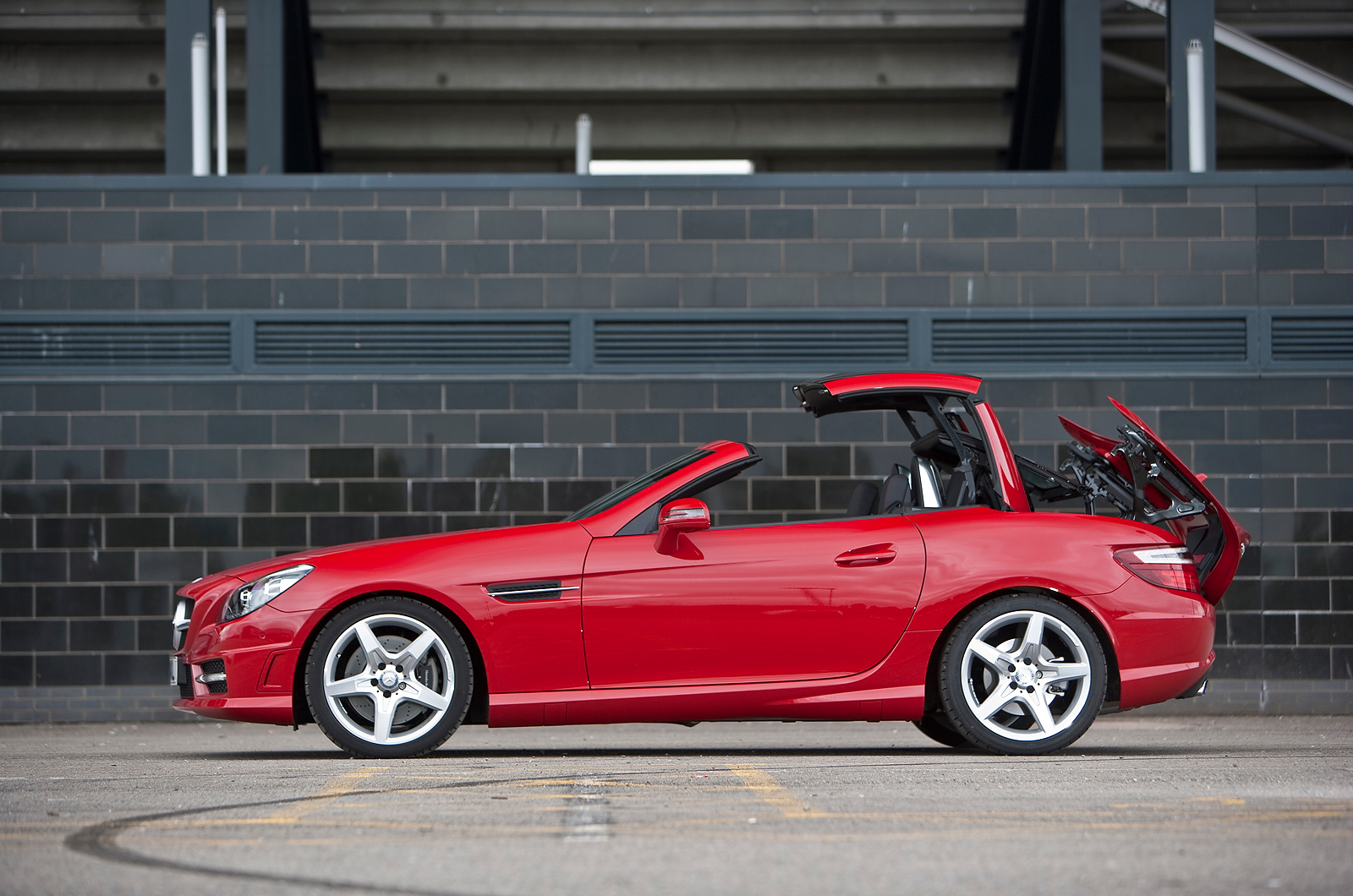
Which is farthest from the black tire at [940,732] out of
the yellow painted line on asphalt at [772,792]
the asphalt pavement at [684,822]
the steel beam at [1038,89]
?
the steel beam at [1038,89]

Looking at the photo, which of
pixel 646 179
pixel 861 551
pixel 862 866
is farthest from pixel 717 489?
pixel 862 866

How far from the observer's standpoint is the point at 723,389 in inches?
381

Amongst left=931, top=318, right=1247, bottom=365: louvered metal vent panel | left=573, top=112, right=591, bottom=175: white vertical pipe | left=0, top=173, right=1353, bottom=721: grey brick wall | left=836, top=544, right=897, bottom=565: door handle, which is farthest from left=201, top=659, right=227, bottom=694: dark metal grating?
left=573, top=112, right=591, bottom=175: white vertical pipe

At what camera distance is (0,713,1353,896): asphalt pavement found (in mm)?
3537

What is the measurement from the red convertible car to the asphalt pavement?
0.25 m

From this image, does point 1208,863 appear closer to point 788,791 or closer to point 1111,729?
point 788,791

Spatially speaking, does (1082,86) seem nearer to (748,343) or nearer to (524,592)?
(748,343)

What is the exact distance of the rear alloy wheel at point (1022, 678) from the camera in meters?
6.15

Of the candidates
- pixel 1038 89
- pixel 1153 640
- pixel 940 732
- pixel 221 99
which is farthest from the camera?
pixel 1038 89

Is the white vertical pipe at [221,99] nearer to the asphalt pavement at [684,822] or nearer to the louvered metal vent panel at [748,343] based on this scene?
the louvered metal vent panel at [748,343]

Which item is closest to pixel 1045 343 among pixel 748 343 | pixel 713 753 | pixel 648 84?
pixel 748 343

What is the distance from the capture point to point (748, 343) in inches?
383

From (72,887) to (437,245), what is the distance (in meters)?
6.70

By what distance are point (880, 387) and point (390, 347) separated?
4208 mm
